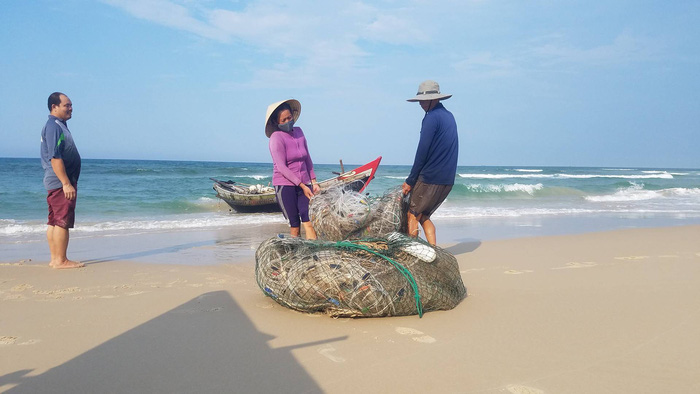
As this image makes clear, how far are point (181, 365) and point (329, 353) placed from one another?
90 cm

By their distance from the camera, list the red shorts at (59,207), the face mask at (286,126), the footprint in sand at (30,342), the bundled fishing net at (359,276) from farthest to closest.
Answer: the red shorts at (59,207), the face mask at (286,126), the bundled fishing net at (359,276), the footprint in sand at (30,342)

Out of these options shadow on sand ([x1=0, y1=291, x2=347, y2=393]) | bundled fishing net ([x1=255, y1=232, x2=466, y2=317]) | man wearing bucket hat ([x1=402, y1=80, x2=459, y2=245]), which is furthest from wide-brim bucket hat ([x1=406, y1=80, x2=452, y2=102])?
shadow on sand ([x1=0, y1=291, x2=347, y2=393])

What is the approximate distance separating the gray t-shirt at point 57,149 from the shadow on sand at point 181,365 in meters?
2.91

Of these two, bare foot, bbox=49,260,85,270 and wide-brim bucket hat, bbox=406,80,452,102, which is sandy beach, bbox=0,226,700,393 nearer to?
bare foot, bbox=49,260,85,270

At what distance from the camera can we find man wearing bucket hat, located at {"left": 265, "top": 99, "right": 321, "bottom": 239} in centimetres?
537

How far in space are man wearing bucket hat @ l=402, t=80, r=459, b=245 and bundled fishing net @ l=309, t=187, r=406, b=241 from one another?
0.31 metres

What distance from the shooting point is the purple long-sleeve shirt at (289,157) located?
535 cm

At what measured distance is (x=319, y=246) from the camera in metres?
3.97

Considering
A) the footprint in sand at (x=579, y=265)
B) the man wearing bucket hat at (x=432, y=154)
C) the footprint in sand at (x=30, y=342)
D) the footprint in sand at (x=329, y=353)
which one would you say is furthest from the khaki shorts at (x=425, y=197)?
the footprint in sand at (x=30, y=342)

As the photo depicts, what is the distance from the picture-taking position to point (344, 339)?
3.34m

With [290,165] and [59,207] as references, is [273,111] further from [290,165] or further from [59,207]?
[59,207]

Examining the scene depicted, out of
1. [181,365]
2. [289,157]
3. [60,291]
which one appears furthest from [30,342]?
[289,157]

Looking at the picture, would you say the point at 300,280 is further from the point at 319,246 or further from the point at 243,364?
the point at 243,364

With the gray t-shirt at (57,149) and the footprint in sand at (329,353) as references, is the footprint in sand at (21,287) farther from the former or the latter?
the footprint in sand at (329,353)
